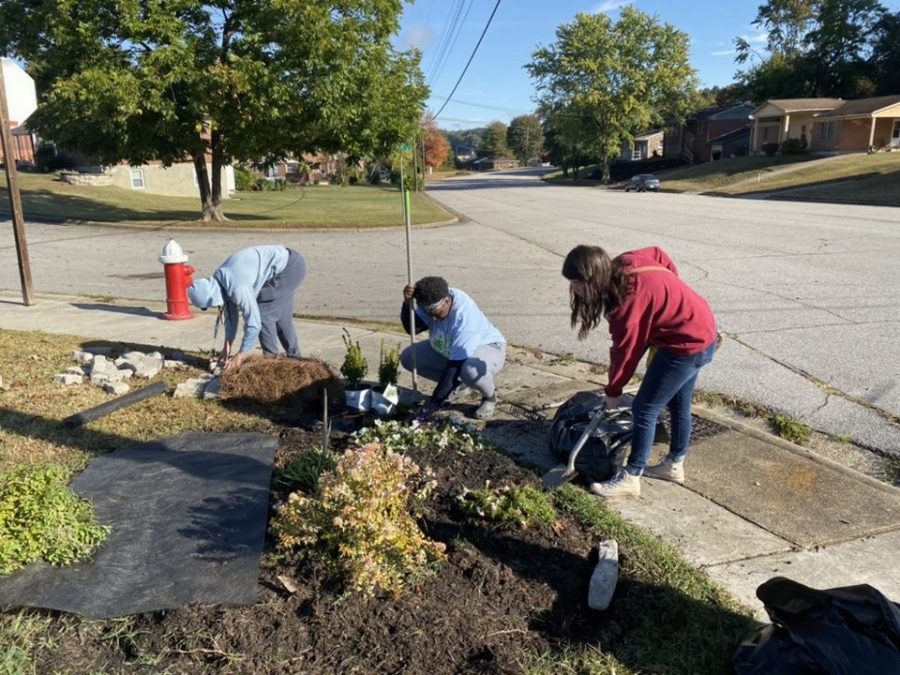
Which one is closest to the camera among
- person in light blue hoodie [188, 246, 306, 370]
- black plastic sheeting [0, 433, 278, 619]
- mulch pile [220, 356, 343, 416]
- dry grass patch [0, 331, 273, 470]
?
black plastic sheeting [0, 433, 278, 619]

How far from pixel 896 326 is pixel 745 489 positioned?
4950mm

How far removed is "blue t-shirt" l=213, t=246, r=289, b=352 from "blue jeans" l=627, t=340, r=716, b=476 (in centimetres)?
298

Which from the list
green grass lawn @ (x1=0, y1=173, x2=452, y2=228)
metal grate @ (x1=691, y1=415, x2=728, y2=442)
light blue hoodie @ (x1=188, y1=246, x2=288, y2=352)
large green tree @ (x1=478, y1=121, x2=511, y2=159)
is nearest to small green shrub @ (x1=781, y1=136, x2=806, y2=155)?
green grass lawn @ (x1=0, y1=173, x2=452, y2=228)

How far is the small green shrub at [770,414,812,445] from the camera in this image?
493 centimetres

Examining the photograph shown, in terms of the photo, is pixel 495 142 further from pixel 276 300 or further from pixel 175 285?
pixel 276 300

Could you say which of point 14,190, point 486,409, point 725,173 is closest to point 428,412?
point 486,409

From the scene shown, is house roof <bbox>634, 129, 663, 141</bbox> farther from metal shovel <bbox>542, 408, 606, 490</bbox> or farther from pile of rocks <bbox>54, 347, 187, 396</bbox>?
metal shovel <bbox>542, 408, 606, 490</bbox>

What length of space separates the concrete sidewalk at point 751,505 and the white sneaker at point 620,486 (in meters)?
0.06

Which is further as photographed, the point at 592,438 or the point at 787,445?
the point at 787,445

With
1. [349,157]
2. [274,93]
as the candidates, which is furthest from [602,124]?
[274,93]

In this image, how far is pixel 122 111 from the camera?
656 inches

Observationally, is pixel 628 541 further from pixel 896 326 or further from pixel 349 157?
pixel 349 157

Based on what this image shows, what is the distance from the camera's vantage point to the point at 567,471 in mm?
3994

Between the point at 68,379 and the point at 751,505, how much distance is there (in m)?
5.21
